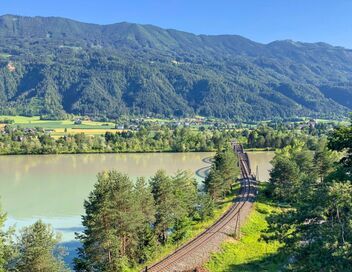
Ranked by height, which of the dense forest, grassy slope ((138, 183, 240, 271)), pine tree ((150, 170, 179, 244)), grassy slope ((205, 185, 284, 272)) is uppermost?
the dense forest

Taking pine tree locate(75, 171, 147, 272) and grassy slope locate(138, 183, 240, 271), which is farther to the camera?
grassy slope locate(138, 183, 240, 271)

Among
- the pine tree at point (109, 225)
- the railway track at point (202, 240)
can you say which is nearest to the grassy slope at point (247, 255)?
the railway track at point (202, 240)

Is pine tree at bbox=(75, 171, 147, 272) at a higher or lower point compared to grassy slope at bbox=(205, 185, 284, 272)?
higher

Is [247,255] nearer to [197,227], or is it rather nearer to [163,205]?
[197,227]

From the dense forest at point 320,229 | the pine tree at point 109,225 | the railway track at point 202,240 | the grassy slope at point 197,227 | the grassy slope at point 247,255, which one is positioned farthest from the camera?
the grassy slope at point 197,227

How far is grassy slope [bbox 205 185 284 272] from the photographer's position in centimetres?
2866

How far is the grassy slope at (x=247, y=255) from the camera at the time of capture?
28656mm

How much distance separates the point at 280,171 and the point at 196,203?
14.6m

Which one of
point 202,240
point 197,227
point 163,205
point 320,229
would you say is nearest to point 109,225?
point 163,205

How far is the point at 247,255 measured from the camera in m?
32.0

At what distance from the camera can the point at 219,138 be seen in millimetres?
119562

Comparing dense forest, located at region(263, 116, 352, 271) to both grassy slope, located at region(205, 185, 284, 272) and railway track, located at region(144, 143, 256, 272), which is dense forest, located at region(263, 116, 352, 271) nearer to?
grassy slope, located at region(205, 185, 284, 272)

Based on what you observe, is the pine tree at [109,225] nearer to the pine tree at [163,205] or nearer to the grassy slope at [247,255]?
the pine tree at [163,205]

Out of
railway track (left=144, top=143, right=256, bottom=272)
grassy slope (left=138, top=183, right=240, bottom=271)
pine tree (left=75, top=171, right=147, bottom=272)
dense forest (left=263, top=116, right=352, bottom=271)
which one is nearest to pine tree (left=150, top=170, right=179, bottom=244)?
grassy slope (left=138, top=183, right=240, bottom=271)
